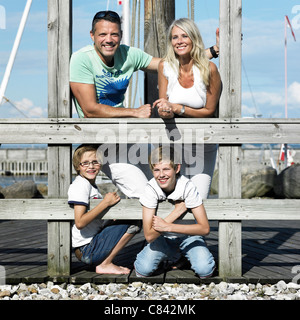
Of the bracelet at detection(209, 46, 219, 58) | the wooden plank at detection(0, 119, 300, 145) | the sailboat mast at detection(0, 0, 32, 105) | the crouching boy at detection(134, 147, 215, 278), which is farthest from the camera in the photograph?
the sailboat mast at detection(0, 0, 32, 105)

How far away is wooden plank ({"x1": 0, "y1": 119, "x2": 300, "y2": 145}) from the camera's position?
411 cm

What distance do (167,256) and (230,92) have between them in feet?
5.07

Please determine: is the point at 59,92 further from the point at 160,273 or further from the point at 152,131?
the point at 160,273

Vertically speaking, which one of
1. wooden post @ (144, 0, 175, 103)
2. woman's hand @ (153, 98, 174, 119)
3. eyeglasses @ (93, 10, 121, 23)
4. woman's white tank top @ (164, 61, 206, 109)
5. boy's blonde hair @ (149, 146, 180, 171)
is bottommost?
boy's blonde hair @ (149, 146, 180, 171)

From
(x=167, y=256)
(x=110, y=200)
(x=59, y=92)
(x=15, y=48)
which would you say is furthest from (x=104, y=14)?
(x=15, y=48)

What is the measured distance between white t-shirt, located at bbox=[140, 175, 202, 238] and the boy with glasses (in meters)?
0.29

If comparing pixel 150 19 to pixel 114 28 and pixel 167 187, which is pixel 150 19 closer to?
pixel 114 28

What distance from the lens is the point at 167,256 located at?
421 centimetres

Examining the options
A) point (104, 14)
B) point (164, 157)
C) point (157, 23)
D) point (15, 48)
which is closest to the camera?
point (164, 157)

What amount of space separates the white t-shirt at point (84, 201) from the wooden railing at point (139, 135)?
0.09 m

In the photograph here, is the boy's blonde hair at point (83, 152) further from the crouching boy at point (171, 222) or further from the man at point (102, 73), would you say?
the crouching boy at point (171, 222)

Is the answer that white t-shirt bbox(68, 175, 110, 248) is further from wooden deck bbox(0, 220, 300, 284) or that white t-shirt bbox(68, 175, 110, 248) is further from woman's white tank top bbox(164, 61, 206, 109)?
woman's white tank top bbox(164, 61, 206, 109)

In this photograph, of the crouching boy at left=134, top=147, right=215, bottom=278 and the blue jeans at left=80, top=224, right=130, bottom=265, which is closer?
the crouching boy at left=134, top=147, right=215, bottom=278

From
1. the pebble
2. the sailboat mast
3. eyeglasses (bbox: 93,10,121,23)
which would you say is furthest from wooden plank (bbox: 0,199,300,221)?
the sailboat mast
